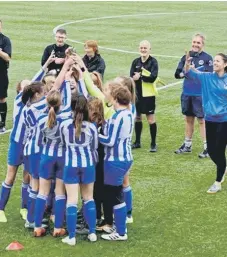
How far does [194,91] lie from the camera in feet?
41.1

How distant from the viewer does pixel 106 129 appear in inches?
341

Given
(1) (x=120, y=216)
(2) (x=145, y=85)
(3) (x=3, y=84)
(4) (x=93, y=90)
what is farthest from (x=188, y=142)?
(1) (x=120, y=216)

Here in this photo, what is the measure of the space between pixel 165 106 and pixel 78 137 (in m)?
7.56

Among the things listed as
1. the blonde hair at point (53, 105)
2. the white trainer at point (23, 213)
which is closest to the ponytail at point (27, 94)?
the blonde hair at point (53, 105)

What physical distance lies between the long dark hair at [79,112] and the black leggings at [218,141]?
108 inches

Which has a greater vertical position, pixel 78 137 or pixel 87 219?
pixel 78 137

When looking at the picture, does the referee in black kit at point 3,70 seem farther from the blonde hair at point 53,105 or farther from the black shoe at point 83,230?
the blonde hair at point 53,105

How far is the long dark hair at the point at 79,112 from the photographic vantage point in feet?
27.6

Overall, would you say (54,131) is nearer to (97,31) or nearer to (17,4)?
(97,31)

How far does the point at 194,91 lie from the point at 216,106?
77.9 inches

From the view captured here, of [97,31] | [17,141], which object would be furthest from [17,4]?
[17,141]

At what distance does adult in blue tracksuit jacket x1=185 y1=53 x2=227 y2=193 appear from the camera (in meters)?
10.6

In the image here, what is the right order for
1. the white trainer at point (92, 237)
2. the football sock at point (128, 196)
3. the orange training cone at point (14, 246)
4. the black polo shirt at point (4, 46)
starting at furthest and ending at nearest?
1. the black polo shirt at point (4, 46)
2. the football sock at point (128, 196)
3. the white trainer at point (92, 237)
4. the orange training cone at point (14, 246)

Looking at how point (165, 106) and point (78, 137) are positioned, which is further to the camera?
point (165, 106)
